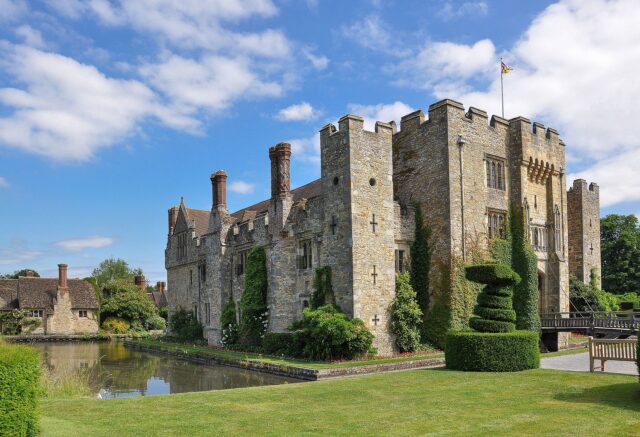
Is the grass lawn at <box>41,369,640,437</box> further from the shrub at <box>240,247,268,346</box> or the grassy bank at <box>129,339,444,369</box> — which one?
the shrub at <box>240,247,268,346</box>

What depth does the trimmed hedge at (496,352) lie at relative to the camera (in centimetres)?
1708

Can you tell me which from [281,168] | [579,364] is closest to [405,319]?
[579,364]

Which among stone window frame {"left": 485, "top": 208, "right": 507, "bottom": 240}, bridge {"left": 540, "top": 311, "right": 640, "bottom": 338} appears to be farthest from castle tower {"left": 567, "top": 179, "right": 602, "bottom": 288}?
stone window frame {"left": 485, "top": 208, "right": 507, "bottom": 240}

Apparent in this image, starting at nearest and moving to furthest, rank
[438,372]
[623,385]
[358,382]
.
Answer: [623,385] < [358,382] < [438,372]

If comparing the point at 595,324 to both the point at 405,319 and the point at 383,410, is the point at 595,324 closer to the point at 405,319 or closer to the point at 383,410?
the point at 405,319

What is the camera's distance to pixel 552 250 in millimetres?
29875

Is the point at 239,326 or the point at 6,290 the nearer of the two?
the point at 239,326

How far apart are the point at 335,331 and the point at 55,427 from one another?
13.6 meters

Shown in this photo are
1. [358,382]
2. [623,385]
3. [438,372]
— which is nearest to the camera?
[623,385]

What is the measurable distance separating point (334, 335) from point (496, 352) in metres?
7.30

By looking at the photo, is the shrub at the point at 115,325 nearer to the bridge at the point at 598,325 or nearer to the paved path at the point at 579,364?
the bridge at the point at 598,325

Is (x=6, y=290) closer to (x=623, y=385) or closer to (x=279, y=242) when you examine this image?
(x=279, y=242)

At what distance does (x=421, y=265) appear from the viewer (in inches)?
1038

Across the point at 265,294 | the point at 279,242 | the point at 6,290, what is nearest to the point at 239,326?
the point at 265,294
